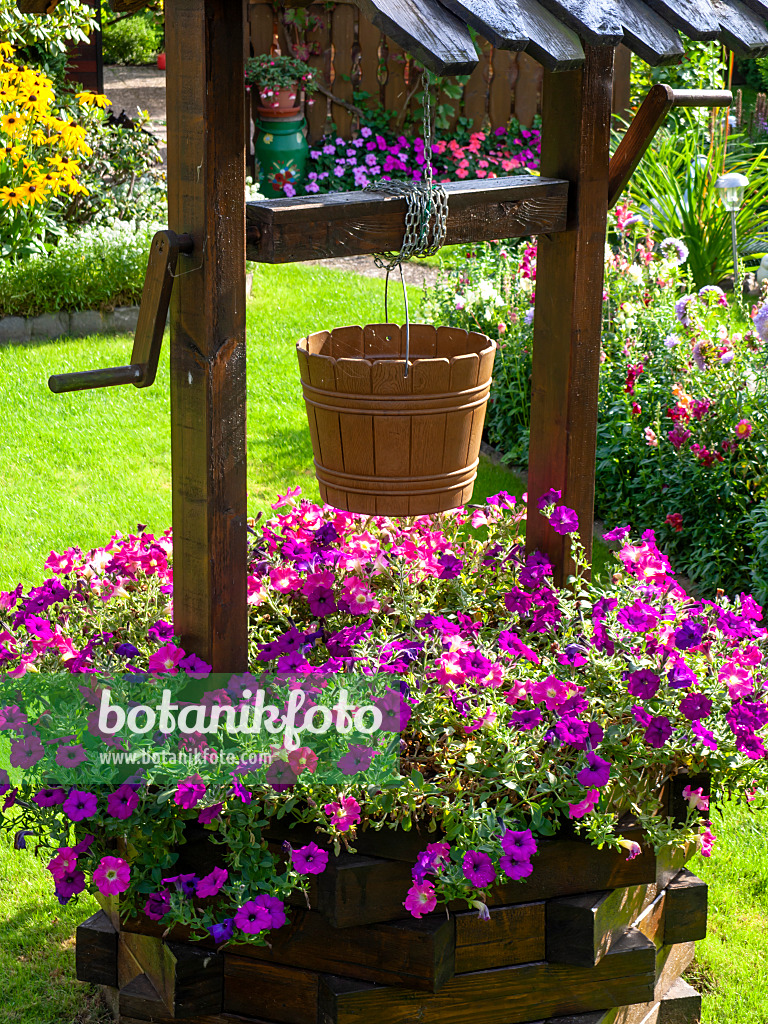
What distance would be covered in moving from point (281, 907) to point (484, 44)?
9660 mm

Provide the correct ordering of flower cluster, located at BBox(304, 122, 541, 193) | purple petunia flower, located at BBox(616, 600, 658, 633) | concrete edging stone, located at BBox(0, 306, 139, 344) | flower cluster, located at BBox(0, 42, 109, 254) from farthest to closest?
flower cluster, located at BBox(304, 122, 541, 193)
flower cluster, located at BBox(0, 42, 109, 254)
concrete edging stone, located at BBox(0, 306, 139, 344)
purple petunia flower, located at BBox(616, 600, 658, 633)

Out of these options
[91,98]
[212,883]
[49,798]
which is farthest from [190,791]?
[91,98]

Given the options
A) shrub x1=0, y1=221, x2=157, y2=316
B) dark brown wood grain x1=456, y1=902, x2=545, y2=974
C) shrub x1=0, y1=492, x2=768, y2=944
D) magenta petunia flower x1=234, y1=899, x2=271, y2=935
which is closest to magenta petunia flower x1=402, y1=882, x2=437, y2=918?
shrub x1=0, y1=492, x2=768, y2=944

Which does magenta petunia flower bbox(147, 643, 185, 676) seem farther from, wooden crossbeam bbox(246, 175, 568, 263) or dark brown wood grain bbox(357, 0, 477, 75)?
dark brown wood grain bbox(357, 0, 477, 75)

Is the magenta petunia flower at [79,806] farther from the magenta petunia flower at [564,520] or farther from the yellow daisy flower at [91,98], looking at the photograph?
the yellow daisy flower at [91,98]

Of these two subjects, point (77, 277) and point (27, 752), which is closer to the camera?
point (27, 752)

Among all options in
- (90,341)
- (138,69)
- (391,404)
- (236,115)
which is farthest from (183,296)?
(138,69)

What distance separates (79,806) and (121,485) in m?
3.08

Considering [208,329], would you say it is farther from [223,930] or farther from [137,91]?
[137,91]

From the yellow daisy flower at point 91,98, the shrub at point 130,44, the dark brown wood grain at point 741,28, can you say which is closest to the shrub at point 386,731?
the dark brown wood grain at point 741,28

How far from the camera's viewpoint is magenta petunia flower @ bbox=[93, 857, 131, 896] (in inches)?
82.4

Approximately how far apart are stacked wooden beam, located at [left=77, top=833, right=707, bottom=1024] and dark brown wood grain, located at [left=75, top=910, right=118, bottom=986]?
108 millimetres

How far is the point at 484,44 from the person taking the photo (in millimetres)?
10344

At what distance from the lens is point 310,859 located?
2.04 meters
